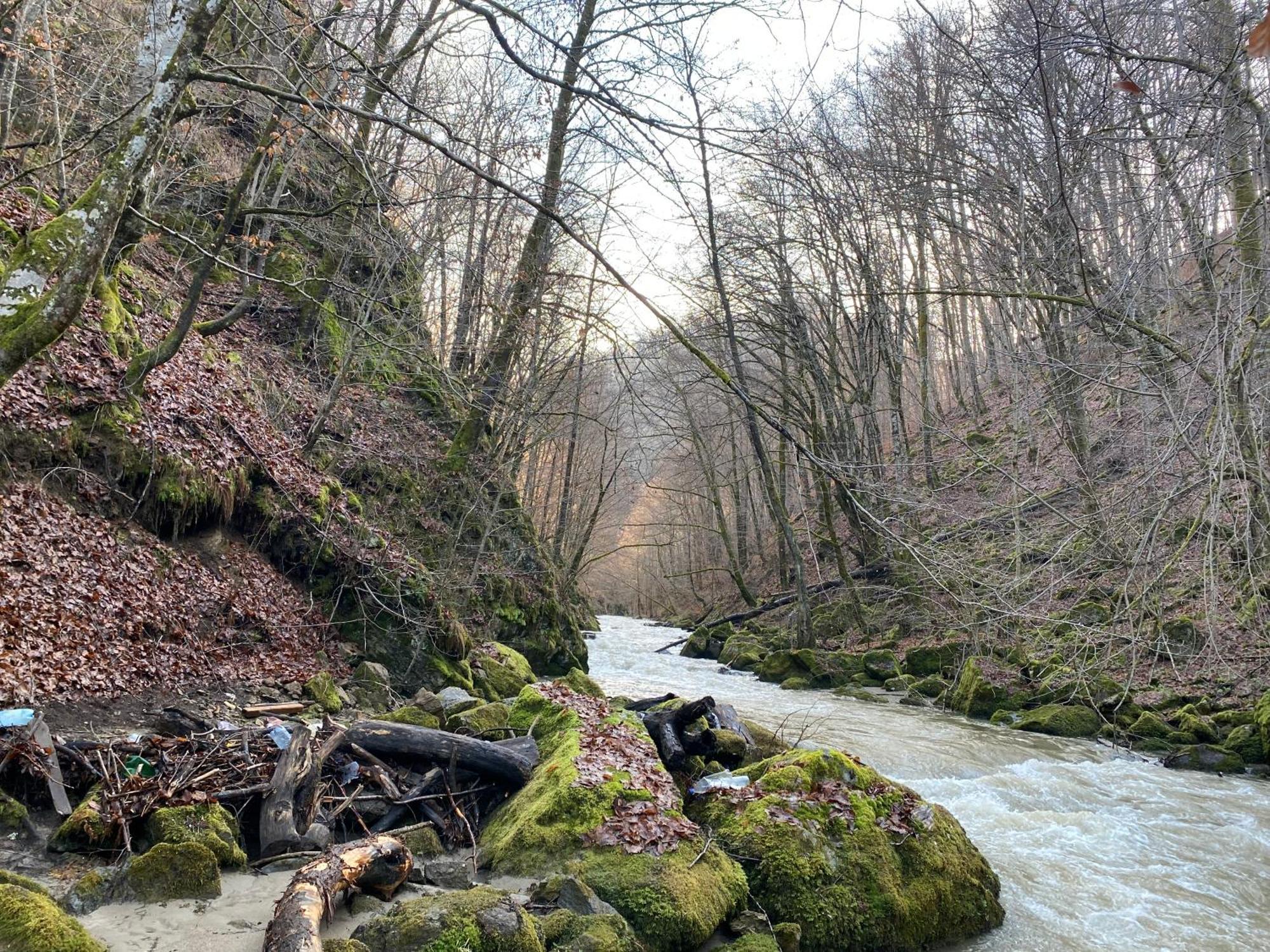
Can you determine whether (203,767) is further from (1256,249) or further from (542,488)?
(542,488)

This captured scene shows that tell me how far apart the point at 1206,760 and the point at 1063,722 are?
1.89 meters

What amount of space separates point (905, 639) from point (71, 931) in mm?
16826

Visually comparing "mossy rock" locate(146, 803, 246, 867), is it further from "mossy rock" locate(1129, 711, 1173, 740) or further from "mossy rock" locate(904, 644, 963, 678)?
"mossy rock" locate(904, 644, 963, 678)

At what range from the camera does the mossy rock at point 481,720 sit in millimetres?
6988

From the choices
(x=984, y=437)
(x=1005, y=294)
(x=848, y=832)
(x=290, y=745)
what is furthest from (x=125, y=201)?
(x=984, y=437)

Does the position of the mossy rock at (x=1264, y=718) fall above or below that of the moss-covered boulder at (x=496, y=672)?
above

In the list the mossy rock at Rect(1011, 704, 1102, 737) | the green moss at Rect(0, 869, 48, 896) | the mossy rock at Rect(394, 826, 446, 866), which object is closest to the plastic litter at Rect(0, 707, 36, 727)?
the green moss at Rect(0, 869, 48, 896)

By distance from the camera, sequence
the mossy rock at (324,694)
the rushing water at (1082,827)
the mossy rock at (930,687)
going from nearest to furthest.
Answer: the rushing water at (1082,827), the mossy rock at (324,694), the mossy rock at (930,687)

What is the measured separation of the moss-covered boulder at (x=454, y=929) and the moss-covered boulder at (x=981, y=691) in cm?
1048

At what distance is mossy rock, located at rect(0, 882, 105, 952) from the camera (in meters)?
3.22

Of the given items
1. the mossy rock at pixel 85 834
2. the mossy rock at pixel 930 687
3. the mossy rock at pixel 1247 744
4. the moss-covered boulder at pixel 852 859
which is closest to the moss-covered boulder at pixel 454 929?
the mossy rock at pixel 85 834

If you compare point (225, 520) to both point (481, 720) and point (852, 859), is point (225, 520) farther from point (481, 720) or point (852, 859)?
point (852, 859)

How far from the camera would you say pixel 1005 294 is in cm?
528

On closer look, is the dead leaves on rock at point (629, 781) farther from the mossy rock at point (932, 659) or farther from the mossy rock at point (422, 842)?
the mossy rock at point (932, 659)
